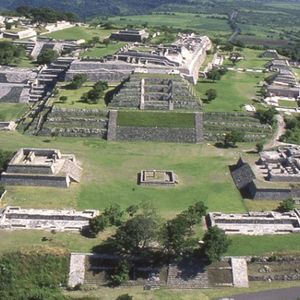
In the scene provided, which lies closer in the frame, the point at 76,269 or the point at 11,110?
the point at 76,269

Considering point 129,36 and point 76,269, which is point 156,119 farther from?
point 129,36

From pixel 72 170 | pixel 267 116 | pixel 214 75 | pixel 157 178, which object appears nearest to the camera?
pixel 72 170

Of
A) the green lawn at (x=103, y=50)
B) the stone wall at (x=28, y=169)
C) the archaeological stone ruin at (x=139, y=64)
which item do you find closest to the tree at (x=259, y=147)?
the archaeological stone ruin at (x=139, y=64)

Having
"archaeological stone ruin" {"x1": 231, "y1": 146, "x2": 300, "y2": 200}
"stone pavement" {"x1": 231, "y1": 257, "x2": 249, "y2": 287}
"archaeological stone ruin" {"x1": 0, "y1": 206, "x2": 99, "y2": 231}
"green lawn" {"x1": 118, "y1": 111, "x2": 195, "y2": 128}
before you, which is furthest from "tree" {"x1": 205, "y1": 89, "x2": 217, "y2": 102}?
"stone pavement" {"x1": 231, "y1": 257, "x2": 249, "y2": 287}

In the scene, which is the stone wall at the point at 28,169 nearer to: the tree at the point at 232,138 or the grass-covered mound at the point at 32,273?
the grass-covered mound at the point at 32,273

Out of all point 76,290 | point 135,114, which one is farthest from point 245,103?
point 76,290

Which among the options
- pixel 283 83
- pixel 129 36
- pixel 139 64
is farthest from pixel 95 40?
pixel 283 83

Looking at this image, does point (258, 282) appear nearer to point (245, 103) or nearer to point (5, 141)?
point (5, 141)
